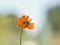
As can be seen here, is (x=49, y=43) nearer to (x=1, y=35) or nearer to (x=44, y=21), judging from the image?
(x=44, y=21)

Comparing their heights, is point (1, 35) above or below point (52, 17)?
below

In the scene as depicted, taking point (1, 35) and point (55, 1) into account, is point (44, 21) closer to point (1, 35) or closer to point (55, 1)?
point (55, 1)

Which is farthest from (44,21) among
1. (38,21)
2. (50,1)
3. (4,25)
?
(4,25)

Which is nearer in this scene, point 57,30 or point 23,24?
point 23,24

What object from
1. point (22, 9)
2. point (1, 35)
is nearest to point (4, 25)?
point (1, 35)

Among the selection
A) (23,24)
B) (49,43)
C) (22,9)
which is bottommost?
(49,43)

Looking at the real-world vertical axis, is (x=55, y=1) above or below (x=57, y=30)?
above

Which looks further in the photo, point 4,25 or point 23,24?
point 4,25
